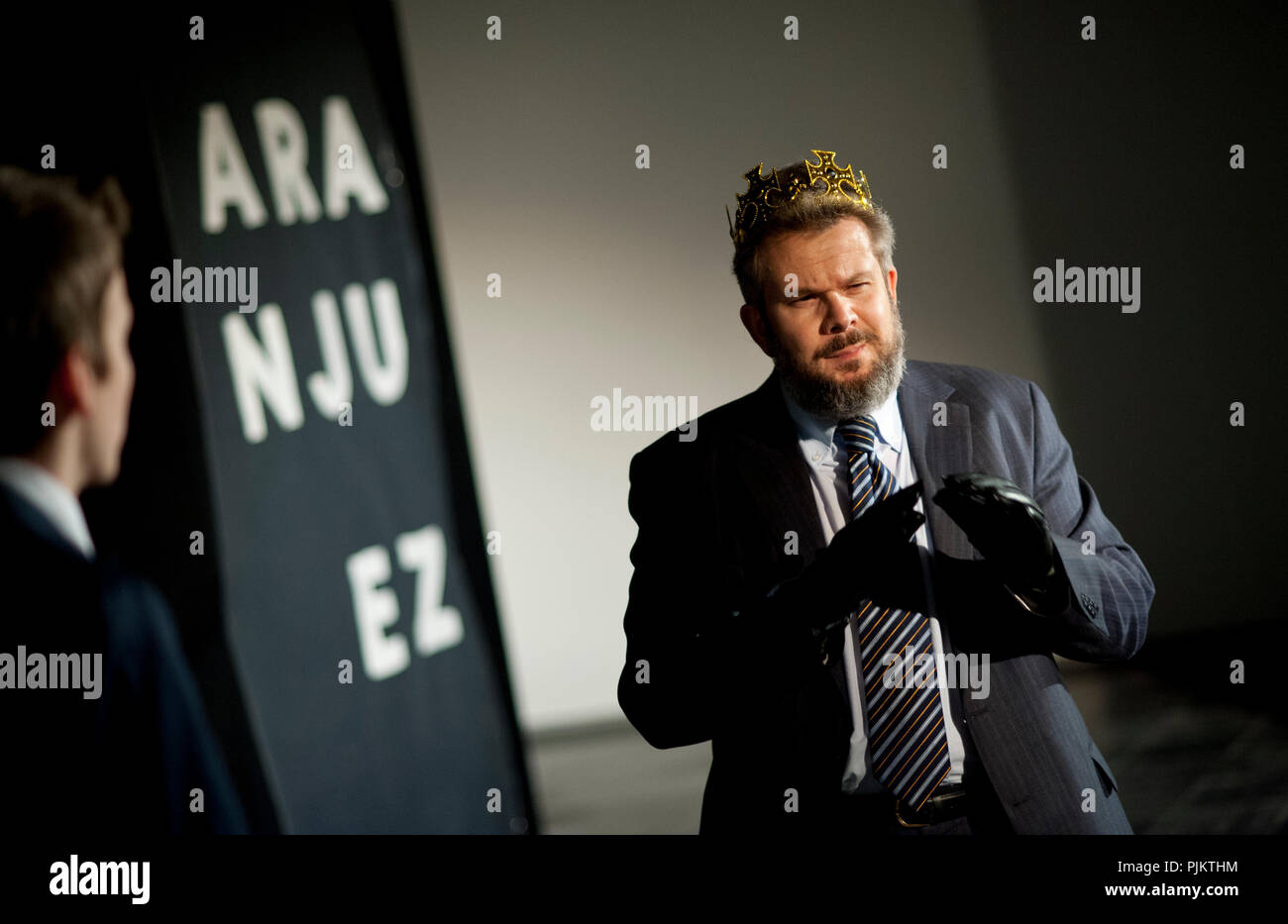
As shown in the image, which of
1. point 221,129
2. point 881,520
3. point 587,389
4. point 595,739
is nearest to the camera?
point 881,520

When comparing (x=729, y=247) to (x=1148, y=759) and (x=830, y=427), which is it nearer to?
(x=1148, y=759)

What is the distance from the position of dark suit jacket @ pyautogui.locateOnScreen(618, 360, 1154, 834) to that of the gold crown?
294 millimetres

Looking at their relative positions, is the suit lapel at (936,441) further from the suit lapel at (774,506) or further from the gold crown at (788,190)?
the gold crown at (788,190)

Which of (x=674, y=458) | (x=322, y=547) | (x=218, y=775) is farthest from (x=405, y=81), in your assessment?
(x=218, y=775)

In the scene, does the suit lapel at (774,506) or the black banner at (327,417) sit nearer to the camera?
the suit lapel at (774,506)

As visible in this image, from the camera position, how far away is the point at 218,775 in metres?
2.41

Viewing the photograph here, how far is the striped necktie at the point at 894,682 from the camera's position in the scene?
162 centimetres

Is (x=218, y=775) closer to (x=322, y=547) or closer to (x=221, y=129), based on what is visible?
(x=322, y=547)

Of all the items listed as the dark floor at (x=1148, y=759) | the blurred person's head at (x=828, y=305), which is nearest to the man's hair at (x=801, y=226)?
the blurred person's head at (x=828, y=305)

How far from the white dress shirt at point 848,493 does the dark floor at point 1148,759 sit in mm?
1857

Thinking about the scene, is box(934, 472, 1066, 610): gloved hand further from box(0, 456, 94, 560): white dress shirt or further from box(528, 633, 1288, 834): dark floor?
box(528, 633, 1288, 834): dark floor

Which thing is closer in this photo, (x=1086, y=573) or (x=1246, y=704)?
(x=1086, y=573)

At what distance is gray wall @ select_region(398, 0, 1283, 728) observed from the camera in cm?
303
